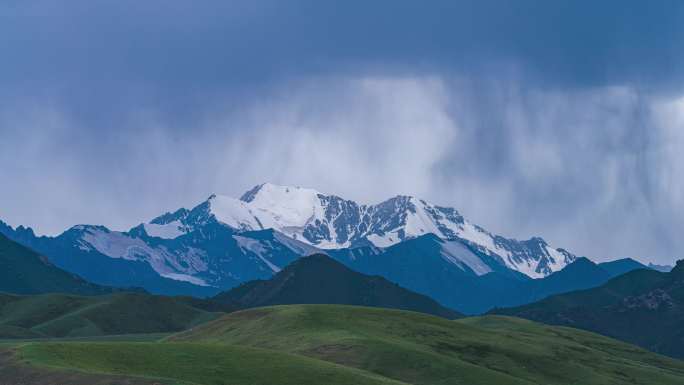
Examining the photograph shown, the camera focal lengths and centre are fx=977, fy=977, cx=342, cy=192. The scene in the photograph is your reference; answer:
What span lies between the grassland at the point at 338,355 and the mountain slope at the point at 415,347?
0.71 ft

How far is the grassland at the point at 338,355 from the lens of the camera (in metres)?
Result: 102

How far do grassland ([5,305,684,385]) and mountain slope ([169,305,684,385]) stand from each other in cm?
21

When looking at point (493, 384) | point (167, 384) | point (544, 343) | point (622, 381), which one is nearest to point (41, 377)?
point (167, 384)

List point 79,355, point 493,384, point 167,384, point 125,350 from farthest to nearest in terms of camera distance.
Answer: point 493,384
point 125,350
point 79,355
point 167,384

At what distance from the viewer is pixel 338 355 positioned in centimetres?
13512

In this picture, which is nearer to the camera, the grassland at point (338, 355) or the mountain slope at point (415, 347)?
the grassland at point (338, 355)

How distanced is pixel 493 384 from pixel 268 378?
4080 cm

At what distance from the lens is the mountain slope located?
135 meters

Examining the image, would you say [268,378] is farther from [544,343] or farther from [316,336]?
[544,343]

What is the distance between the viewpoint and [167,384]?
87875 mm

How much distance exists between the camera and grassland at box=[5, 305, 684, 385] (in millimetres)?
101625

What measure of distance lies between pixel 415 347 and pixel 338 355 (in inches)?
716

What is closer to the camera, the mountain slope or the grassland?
the grassland

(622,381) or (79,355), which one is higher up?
(622,381)
